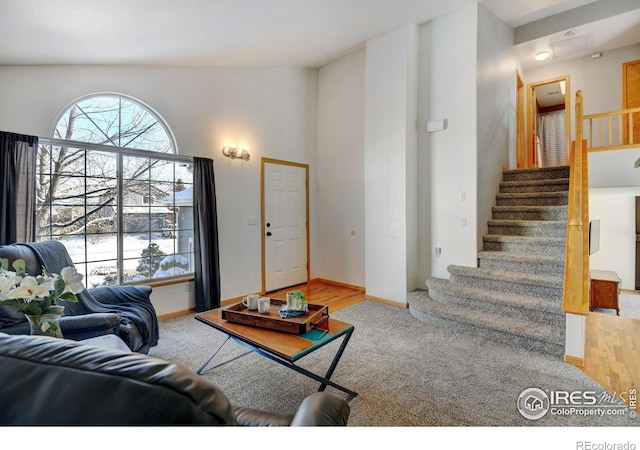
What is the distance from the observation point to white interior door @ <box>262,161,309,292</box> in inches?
193

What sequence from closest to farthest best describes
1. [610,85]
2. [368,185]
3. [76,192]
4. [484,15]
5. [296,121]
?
[76,192] < [484,15] < [368,185] < [296,121] < [610,85]

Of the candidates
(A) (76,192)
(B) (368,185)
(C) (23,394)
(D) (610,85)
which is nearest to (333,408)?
(C) (23,394)

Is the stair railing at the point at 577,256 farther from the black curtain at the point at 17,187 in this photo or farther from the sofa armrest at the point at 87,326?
the black curtain at the point at 17,187

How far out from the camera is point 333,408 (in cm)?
107

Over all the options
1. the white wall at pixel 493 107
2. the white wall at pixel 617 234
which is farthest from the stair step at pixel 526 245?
the white wall at pixel 617 234

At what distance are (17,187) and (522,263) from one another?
16.4 ft

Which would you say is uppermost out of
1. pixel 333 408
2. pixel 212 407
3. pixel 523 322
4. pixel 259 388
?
pixel 212 407

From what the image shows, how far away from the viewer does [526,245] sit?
3.81 m

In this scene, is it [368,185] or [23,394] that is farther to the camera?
[368,185]

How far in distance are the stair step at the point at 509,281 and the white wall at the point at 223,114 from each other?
2.54 m

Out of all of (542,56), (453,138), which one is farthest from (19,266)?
(542,56)

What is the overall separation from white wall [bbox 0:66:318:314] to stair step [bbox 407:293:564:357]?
2.48 m

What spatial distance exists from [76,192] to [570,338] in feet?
15.6

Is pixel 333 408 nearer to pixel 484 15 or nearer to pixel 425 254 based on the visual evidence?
pixel 425 254
